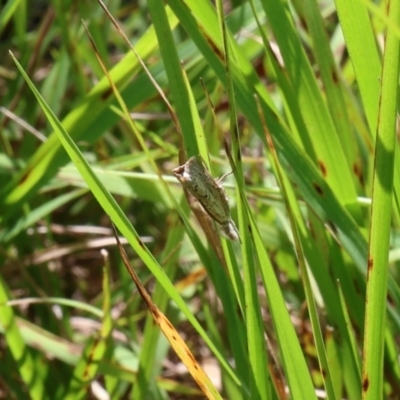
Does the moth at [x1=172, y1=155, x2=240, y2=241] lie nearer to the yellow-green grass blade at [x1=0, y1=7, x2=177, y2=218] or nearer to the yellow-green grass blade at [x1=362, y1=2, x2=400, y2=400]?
the yellow-green grass blade at [x1=362, y1=2, x2=400, y2=400]

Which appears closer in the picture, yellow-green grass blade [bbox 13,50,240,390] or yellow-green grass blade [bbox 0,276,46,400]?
yellow-green grass blade [bbox 13,50,240,390]

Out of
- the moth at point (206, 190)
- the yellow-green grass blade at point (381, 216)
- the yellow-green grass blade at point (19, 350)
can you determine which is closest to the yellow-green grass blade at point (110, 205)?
the moth at point (206, 190)

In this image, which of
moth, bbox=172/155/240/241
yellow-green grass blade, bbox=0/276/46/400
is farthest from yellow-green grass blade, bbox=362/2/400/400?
yellow-green grass blade, bbox=0/276/46/400

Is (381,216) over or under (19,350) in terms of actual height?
over

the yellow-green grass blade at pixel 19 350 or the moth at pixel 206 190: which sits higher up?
the moth at pixel 206 190

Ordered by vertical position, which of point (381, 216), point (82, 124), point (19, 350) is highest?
point (82, 124)

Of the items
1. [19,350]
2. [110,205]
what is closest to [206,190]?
[110,205]

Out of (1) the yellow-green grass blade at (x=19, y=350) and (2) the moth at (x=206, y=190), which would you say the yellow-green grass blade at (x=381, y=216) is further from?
(1) the yellow-green grass blade at (x=19, y=350)

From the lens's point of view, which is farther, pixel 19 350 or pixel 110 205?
pixel 19 350

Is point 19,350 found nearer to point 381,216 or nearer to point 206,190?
point 206,190
